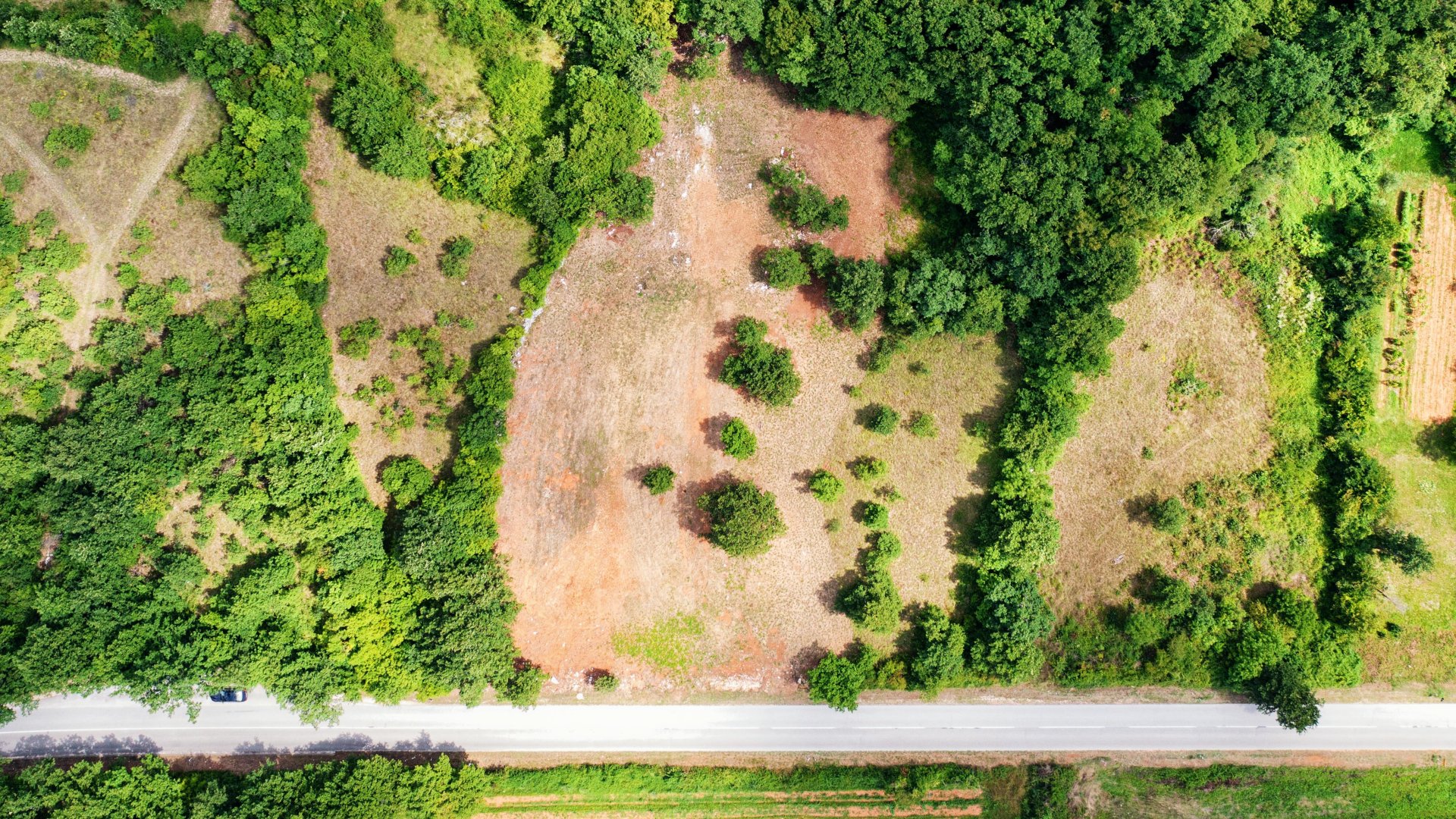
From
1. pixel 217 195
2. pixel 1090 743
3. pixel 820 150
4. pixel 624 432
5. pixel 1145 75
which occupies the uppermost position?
pixel 1145 75

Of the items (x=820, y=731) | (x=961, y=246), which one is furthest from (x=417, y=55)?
(x=820, y=731)

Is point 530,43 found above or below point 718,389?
above

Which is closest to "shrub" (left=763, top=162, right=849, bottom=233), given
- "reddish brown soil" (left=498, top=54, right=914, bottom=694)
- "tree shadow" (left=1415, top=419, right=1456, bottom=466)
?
"reddish brown soil" (left=498, top=54, right=914, bottom=694)

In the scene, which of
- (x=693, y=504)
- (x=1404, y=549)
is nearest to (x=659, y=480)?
(x=693, y=504)

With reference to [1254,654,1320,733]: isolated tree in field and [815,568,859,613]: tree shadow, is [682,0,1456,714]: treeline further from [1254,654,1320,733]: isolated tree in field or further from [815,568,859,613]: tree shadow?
[1254,654,1320,733]: isolated tree in field

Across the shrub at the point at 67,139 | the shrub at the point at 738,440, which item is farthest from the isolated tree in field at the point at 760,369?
the shrub at the point at 67,139

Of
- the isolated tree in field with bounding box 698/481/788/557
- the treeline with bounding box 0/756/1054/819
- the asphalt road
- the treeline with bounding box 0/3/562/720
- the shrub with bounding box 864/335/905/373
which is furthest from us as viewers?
the shrub with bounding box 864/335/905/373

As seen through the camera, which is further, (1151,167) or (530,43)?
(530,43)

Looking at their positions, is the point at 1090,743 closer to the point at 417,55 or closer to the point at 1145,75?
the point at 1145,75
